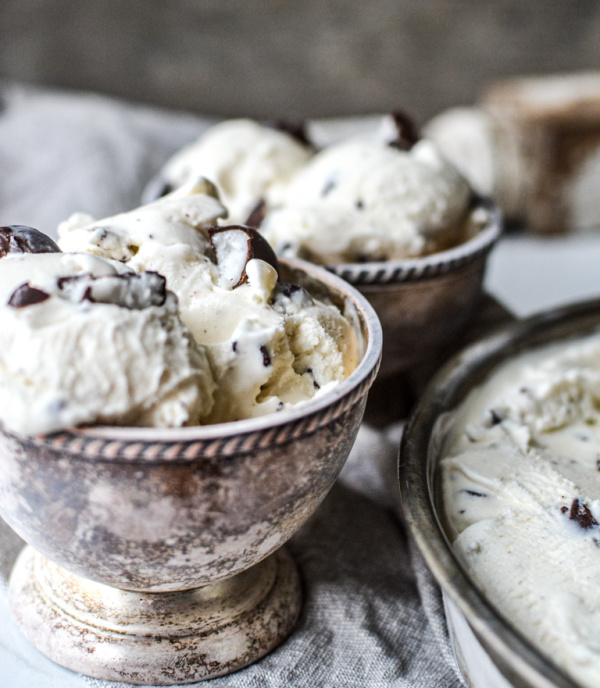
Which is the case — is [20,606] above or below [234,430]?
below

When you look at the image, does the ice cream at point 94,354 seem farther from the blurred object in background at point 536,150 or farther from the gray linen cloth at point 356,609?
the blurred object in background at point 536,150

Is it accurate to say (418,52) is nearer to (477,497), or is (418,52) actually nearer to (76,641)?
(477,497)

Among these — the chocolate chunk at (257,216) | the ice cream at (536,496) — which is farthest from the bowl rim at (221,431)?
the chocolate chunk at (257,216)

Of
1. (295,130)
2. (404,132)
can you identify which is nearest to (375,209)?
(404,132)

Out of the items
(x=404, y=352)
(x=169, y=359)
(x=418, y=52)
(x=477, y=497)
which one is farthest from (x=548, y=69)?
(x=169, y=359)

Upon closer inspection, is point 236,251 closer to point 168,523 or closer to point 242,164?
point 168,523

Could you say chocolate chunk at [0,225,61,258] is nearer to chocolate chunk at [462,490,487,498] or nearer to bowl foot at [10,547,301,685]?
bowl foot at [10,547,301,685]
